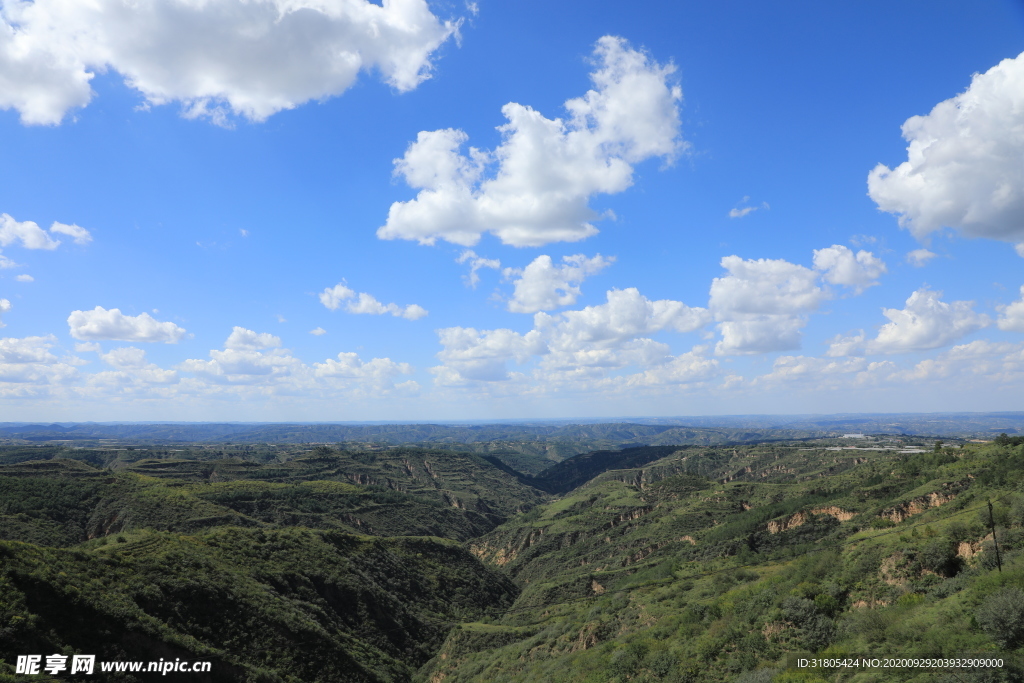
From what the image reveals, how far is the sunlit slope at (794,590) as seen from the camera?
2755 cm


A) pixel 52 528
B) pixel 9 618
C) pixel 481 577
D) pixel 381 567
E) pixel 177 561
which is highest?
pixel 9 618

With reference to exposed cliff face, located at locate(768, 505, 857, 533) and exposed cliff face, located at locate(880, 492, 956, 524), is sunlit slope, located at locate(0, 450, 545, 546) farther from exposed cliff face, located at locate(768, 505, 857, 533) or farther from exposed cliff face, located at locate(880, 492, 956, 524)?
exposed cliff face, located at locate(880, 492, 956, 524)

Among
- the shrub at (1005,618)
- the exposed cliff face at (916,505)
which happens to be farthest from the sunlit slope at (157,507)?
the exposed cliff face at (916,505)

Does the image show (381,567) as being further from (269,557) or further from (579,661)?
(579,661)

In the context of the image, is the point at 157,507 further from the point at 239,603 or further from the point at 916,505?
the point at 916,505

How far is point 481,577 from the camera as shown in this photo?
425 ft

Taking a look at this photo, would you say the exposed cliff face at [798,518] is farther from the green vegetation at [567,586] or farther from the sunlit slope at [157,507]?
the sunlit slope at [157,507]

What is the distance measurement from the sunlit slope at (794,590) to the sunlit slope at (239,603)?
45.7ft

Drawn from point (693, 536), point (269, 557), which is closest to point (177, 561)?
point (269, 557)

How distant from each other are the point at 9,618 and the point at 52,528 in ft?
325

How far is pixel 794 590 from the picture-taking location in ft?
129

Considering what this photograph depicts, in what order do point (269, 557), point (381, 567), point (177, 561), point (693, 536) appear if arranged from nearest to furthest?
point (177, 561) < point (269, 557) < point (381, 567) < point (693, 536)

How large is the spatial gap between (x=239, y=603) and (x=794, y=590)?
64.5m

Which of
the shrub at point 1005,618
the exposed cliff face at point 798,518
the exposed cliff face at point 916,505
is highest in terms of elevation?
the shrub at point 1005,618
